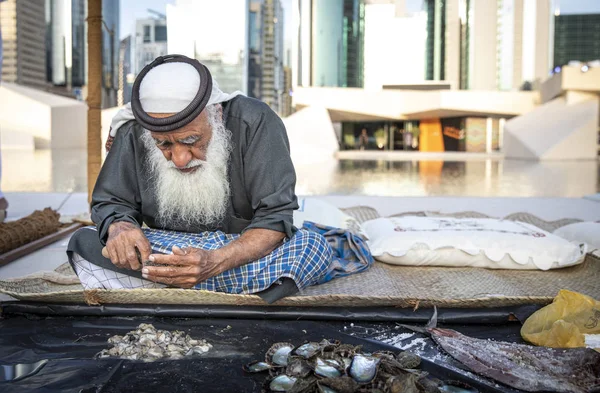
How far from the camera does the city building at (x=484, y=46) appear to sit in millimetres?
30125

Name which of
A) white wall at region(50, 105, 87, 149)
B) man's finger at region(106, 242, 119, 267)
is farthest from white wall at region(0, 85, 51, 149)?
man's finger at region(106, 242, 119, 267)

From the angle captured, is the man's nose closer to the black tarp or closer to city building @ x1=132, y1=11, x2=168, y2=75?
the black tarp

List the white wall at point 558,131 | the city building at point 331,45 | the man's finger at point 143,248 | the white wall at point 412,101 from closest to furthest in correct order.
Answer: the man's finger at point 143,248, the white wall at point 558,131, the white wall at point 412,101, the city building at point 331,45

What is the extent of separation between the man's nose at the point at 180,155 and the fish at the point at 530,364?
0.97 metres

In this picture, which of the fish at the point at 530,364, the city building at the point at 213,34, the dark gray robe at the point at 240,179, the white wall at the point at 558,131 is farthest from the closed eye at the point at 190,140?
the white wall at the point at 558,131

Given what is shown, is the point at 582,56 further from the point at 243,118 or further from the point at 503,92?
the point at 243,118

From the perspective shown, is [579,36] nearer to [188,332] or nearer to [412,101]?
[412,101]

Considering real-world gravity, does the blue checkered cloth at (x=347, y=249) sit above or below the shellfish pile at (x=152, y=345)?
above

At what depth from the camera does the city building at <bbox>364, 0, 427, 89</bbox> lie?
Answer: 96.7 feet

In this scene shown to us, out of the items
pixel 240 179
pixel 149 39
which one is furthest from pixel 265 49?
pixel 240 179

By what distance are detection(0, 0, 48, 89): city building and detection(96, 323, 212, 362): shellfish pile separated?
692 inches

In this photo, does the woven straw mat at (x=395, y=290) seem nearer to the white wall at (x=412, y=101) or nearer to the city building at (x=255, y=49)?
the city building at (x=255, y=49)

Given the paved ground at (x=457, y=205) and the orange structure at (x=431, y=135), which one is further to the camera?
the orange structure at (x=431, y=135)

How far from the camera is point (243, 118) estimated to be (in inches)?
82.8
